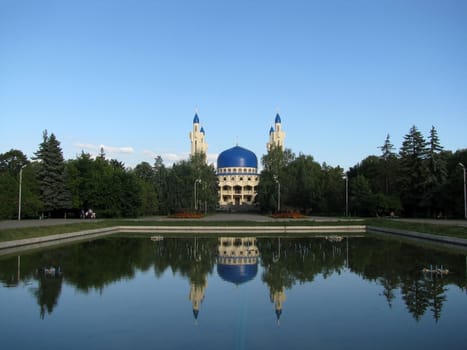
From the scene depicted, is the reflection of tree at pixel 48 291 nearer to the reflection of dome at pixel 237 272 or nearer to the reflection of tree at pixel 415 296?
the reflection of dome at pixel 237 272

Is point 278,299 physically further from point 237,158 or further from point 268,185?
point 237,158

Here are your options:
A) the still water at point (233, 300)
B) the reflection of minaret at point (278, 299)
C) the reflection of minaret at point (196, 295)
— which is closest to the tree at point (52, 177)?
the still water at point (233, 300)

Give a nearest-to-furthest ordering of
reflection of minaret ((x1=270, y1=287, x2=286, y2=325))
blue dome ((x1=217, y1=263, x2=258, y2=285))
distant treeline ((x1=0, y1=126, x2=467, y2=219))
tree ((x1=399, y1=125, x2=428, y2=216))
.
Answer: reflection of minaret ((x1=270, y1=287, x2=286, y2=325))
blue dome ((x1=217, y1=263, x2=258, y2=285))
distant treeline ((x1=0, y1=126, x2=467, y2=219))
tree ((x1=399, y1=125, x2=428, y2=216))

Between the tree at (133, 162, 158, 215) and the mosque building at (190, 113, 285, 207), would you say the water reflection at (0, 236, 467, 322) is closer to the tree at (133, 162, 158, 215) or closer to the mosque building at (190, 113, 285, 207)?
the tree at (133, 162, 158, 215)

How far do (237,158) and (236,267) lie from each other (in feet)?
211

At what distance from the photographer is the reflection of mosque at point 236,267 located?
10.6 m

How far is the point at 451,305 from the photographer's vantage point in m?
9.87

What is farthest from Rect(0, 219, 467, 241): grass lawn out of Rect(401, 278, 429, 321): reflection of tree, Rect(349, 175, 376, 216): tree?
Rect(401, 278, 429, 321): reflection of tree

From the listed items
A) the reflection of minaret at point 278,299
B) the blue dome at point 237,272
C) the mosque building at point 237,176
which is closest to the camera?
the reflection of minaret at point 278,299

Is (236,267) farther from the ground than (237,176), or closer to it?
closer to it

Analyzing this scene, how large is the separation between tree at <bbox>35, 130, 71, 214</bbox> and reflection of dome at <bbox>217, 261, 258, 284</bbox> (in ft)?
87.7

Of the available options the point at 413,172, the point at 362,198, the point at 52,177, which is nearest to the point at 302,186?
the point at 362,198

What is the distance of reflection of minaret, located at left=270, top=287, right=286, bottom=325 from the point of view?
9.41 m

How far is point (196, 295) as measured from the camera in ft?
36.0
